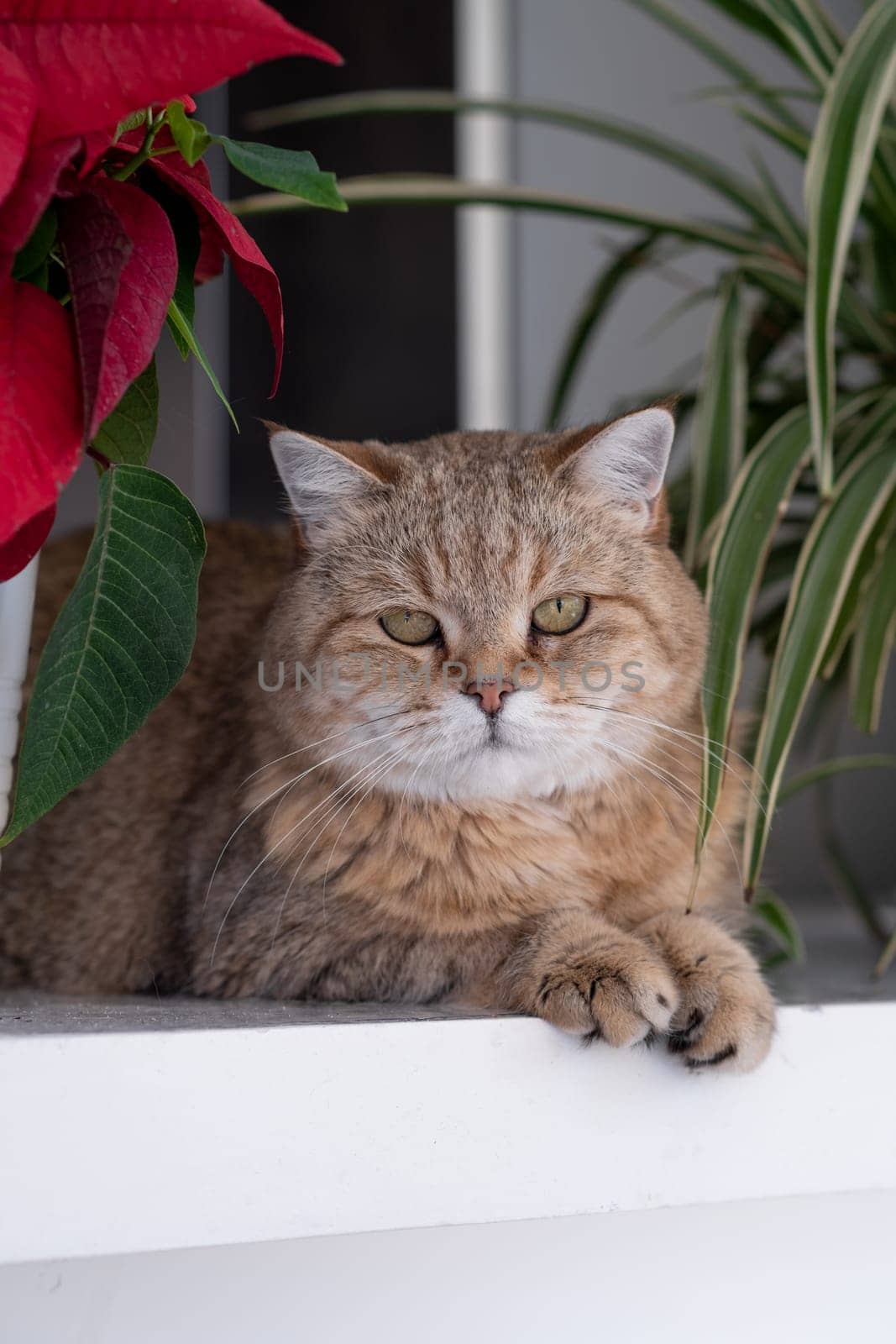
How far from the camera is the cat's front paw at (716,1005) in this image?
763 millimetres

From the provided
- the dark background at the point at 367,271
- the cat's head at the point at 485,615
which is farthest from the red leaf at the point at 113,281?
the dark background at the point at 367,271

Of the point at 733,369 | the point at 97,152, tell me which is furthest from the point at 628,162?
the point at 97,152

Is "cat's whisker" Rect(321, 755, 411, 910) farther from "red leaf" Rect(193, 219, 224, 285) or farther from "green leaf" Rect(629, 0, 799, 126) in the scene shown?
"green leaf" Rect(629, 0, 799, 126)

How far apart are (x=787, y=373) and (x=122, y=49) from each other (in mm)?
1268

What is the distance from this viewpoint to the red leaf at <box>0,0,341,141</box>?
1.88 feet

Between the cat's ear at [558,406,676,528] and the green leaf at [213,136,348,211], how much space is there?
1.27 feet

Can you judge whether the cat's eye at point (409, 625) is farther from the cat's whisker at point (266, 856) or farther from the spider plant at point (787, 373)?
the spider plant at point (787, 373)

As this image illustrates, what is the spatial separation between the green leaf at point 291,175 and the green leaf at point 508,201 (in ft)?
2.26

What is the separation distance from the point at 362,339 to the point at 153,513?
1649mm

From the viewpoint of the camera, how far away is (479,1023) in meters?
0.73

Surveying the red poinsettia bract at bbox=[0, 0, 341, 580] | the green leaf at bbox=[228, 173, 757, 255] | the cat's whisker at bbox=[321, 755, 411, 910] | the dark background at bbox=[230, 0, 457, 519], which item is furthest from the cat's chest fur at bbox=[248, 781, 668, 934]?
the dark background at bbox=[230, 0, 457, 519]

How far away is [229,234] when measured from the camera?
26.7 inches

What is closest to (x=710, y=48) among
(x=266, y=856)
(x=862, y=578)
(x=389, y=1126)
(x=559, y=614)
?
(x=862, y=578)

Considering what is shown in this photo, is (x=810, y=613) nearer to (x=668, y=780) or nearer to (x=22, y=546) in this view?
(x=668, y=780)
